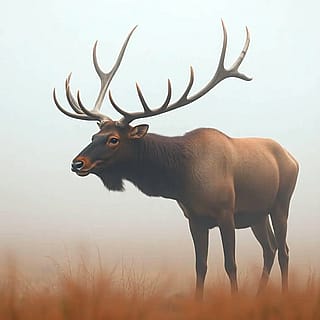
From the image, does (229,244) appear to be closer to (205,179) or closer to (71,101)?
(205,179)

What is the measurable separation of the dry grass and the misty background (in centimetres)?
8

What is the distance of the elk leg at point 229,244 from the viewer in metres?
1.66

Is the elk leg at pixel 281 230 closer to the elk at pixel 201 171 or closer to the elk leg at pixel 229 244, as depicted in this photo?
the elk at pixel 201 171

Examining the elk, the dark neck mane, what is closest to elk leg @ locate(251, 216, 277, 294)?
the elk

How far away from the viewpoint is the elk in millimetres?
1651

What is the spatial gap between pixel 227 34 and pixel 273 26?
17 centimetres

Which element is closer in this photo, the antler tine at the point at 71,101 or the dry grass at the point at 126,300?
the dry grass at the point at 126,300

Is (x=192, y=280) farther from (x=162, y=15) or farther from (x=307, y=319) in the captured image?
(x=162, y=15)

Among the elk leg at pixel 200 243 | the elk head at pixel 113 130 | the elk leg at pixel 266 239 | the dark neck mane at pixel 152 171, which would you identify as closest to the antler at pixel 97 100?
the elk head at pixel 113 130

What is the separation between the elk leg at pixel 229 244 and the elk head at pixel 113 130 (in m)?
0.31

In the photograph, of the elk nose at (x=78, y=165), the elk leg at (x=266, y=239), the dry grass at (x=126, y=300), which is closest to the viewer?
the dry grass at (x=126, y=300)

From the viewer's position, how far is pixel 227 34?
1.84 metres

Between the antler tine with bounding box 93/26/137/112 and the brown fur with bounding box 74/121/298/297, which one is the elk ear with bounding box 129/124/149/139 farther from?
the antler tine with bounding box 93/26/137/112

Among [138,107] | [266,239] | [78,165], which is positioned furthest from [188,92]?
[266,239]
